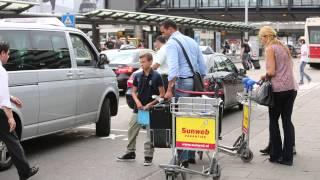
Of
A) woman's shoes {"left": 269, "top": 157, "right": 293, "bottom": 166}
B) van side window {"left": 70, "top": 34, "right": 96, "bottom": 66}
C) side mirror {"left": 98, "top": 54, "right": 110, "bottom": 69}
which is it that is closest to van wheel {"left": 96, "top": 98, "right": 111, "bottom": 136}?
side mirror {"left": 98, "top": 54, "right": 110, "bottom": 69}

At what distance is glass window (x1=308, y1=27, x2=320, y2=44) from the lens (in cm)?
3581

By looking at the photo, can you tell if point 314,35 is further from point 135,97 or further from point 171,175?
point 171,175

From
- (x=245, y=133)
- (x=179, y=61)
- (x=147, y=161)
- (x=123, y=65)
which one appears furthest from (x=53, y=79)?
(x=123, y=65)

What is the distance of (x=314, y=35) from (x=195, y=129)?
31488mm

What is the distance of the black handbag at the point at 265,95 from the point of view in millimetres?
7402

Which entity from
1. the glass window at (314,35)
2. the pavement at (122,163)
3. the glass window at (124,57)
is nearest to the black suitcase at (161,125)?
the pavement at (122,163)

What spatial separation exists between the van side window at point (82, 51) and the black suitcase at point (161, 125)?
3.30 metres

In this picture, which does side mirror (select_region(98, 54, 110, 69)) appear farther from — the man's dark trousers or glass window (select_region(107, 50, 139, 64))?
glass window (select_region(107, 50, 139, 64))

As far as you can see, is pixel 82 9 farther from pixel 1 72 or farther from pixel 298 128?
pixel 1 72

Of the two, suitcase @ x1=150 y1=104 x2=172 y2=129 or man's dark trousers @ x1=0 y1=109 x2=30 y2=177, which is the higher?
Result: suitcase @ x1=150 y1=104 x2=172 y2=129

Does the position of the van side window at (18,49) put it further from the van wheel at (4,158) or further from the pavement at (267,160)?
the pavement at (267,160)

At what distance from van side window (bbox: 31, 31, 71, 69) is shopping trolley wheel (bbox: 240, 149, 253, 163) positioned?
10.2ft

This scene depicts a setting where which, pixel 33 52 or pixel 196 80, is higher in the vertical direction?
pixel 33 52

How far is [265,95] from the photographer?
7406 mm
